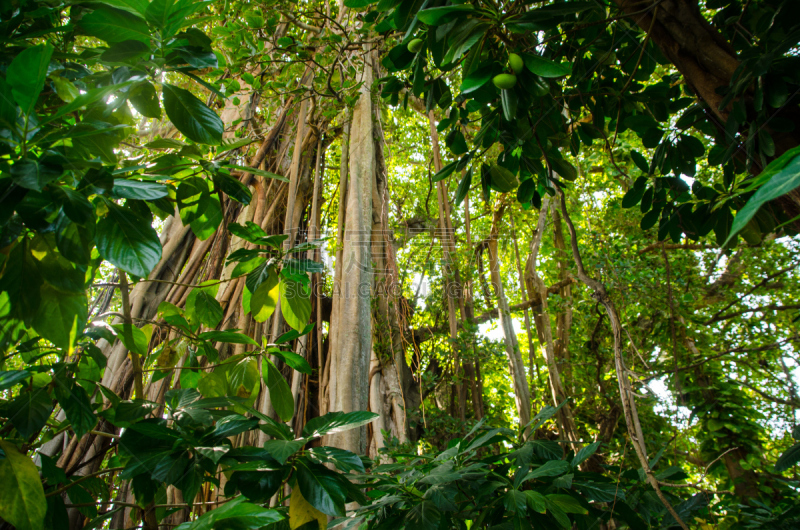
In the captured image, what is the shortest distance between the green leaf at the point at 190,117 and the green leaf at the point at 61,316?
10.6 inches

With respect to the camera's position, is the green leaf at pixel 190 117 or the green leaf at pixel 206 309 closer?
the green leaf at pixel 190 117

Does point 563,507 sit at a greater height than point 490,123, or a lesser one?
lesser

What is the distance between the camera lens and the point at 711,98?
78cm

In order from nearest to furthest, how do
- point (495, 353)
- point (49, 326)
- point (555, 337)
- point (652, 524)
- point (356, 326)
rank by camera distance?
point (49, 326) < point (652, 524) < point (356, 326) < point (495, 353) < point (555, 337)

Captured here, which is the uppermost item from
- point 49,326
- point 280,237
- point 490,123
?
point 490,123

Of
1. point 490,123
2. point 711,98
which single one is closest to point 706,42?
point 711,98

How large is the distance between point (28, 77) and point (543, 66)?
631 millimetres

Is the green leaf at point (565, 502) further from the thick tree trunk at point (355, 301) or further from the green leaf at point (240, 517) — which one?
the thick tree trunk at point (355, 301)

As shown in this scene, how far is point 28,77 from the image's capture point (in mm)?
446

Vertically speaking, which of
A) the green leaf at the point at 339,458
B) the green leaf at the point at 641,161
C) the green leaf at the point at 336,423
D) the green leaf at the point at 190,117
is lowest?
the green leaf at the point at 339,458

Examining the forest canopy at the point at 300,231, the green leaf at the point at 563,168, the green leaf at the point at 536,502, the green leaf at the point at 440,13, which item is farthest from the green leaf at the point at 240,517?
the green leaf at the point at 563,168

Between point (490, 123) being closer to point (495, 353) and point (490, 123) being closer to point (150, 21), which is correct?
point (150, 21)

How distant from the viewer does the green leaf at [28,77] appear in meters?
0.44

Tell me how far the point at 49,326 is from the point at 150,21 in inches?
16.1
